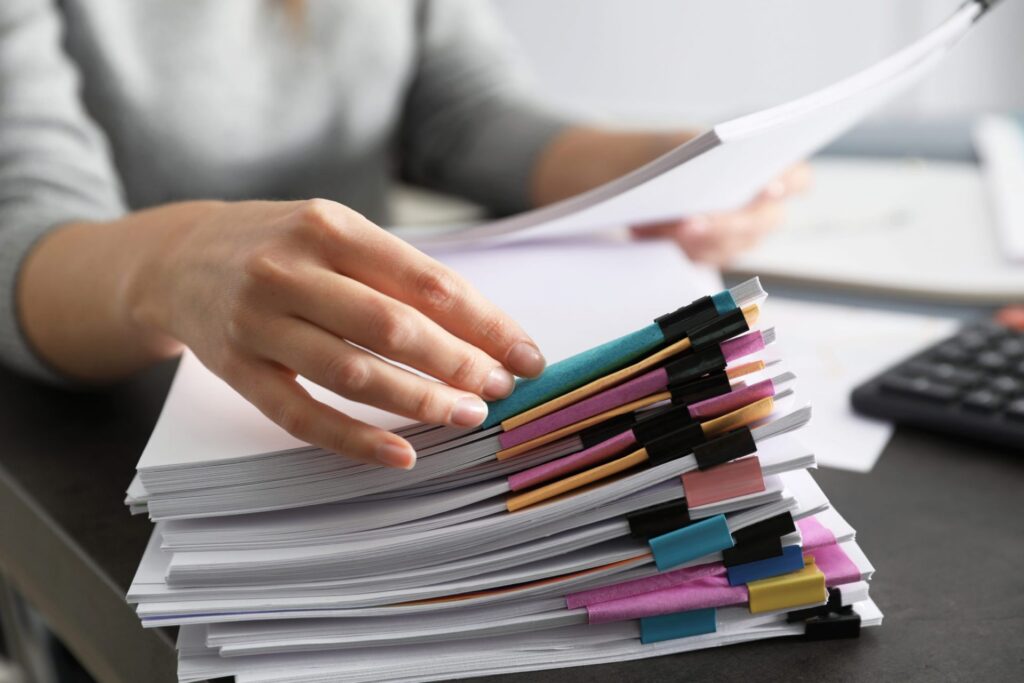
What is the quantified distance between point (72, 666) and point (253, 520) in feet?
1.27

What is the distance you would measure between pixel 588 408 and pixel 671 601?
71 millimetres

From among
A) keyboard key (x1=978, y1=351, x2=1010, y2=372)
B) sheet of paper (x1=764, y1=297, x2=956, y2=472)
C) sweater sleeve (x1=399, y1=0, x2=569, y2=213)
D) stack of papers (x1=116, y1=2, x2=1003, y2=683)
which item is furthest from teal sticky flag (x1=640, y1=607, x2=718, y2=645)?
sweater sleeve (x1=399, y1=0, x2=569, y2=213)

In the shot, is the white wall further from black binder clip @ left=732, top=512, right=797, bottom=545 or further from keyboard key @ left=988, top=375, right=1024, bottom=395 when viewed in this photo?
black binder clip @ left=732, top=512, right=797, bottom=545

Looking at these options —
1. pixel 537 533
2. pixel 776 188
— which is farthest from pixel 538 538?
pixel 776 188

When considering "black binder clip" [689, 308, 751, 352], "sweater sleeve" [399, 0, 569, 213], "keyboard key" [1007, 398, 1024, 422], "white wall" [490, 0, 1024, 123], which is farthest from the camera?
"white wall" [490, 0, 1024, 123]

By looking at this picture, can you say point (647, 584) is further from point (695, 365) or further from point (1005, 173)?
point (1005, 173)

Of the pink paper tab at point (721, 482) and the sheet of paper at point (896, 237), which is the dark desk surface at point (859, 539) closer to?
the pink paper tab at point (721, 482)

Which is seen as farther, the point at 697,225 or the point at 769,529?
the point at 697,225

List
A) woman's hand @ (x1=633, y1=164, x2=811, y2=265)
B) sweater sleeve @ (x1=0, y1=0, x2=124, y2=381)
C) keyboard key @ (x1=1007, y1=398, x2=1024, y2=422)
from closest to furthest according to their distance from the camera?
keyboard key @ (x1=1007, y1=398, x2=1024, y2=422)
sweater sleeve @ (x1=0, y1=0, x2=124, y2=381)
woman's hand @ (x1=633, y1=164, x2=811, y2=265)

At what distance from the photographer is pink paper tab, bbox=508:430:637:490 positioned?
30 centimetres

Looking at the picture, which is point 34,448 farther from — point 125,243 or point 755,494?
point 755,494

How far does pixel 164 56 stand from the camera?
0.83m

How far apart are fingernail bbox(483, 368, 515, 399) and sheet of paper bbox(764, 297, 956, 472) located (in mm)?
172

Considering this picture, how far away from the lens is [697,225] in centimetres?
65
